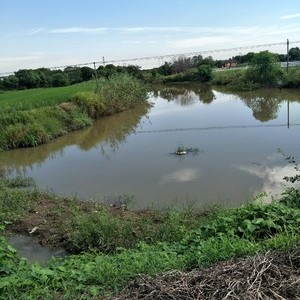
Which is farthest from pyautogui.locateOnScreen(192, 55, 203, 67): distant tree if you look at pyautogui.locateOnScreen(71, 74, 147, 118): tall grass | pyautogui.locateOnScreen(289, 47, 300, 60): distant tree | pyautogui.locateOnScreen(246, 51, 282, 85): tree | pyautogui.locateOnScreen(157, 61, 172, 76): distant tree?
pyautogui.locateOnScreen(71, 74, 147, 118): tall grass

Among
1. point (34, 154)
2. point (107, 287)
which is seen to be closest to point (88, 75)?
point (34, 154)

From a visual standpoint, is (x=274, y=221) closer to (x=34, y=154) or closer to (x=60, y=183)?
(x=60, y=183)

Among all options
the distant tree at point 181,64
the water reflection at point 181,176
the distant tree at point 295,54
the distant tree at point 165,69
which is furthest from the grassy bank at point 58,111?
the distant tree at point 295,54

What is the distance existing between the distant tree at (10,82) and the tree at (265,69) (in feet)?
55.3

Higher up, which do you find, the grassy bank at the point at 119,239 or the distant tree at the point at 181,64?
the distant tree at the point at 181,64

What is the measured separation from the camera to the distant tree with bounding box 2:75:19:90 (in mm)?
28689

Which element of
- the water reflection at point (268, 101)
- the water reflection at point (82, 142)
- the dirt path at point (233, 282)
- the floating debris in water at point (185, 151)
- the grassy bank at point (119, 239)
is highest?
the dirt path at point (233, 282)

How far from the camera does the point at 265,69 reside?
25.7 m

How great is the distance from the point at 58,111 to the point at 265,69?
15986mm

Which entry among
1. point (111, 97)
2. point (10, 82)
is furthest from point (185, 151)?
point (10, 82)

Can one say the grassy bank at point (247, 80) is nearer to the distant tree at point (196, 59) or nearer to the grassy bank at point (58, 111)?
the grassy bank at point (58, 111)

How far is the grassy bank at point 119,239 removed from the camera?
2.79 meters

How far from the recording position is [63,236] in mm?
5004

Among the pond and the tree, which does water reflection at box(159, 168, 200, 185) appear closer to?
the pond
